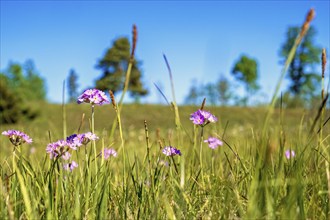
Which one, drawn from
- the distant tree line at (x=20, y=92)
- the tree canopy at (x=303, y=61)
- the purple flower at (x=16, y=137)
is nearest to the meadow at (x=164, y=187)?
the purple flower at (x=16, y=137)

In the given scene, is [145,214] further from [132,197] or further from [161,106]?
[161,106]

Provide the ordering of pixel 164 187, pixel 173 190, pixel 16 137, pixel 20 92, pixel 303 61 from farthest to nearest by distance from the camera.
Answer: pixel 303 61 < pixel 20 92 < pixel 16 137 < pixel 173 190 < pixel 164 187

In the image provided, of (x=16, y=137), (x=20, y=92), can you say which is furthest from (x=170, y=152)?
(x=20, y=92)

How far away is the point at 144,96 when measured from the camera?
48.9 m

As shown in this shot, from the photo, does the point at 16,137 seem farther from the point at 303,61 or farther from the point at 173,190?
the point at 303,61

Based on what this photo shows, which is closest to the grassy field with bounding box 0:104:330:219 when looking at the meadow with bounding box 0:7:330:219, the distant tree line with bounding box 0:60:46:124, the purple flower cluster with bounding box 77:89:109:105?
the meadow with bounding box 0:7:330:219

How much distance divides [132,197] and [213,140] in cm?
92

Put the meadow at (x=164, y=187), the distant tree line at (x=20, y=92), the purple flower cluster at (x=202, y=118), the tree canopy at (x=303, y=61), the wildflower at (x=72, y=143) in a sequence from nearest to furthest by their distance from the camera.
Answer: the meadow at (x=164, y=187) → the wildflower at (x=72, y=143) → the purple flower cluster at (x=202, y=118) → the distant tree line at (x=20, y=92) → the tree canopy at (x=303, y=61)

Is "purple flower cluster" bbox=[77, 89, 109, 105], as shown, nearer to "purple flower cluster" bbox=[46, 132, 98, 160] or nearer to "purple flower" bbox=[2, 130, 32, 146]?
"purple flower cluster" bbox=[46, 132, 98, 160]

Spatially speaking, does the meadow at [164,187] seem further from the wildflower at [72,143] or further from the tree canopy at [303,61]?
the tree canopy at [303,61]

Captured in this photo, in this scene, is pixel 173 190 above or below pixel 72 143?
below

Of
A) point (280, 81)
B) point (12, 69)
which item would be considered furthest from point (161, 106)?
point (12, 69)

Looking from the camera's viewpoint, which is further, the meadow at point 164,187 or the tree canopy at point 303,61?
the tree canopy at point 303,61

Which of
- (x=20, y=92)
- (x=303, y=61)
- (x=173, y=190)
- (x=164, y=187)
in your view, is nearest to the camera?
(x=164, y=187)
